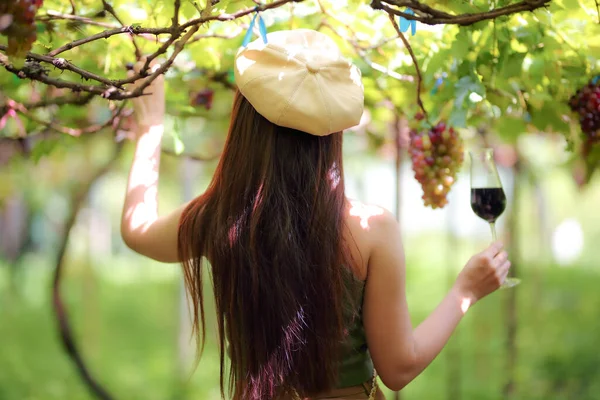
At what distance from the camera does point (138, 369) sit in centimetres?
682

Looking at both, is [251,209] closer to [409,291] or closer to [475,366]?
[475,366]

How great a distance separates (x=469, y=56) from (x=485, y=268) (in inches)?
27.0

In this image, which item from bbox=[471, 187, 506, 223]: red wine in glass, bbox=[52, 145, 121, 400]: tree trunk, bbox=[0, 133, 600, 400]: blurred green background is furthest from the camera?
bbox=[0, 133, 600, 400]: blurred green background

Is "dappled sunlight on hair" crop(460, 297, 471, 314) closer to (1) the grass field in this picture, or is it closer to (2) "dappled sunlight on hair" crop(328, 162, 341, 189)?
(2) "dappled sunlight on hair" crop(328, 162, 341, 189)

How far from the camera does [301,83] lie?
1502 millimetres

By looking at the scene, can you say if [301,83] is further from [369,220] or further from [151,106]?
[151,106]

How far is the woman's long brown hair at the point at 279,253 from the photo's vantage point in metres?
1.51

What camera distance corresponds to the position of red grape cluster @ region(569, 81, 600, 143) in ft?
6.25

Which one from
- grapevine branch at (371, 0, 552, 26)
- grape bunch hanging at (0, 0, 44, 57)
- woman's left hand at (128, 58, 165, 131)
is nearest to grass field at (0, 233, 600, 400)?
woman's left hand at (128, 58, 165, 131)

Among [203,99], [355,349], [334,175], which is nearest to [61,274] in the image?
[203,99]

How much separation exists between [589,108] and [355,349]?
966 millimetres

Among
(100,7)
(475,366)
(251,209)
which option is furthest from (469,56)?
(475,366)

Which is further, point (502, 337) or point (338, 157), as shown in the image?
point (502, 337)

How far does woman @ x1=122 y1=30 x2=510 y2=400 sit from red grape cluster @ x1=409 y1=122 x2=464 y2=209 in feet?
1.48
